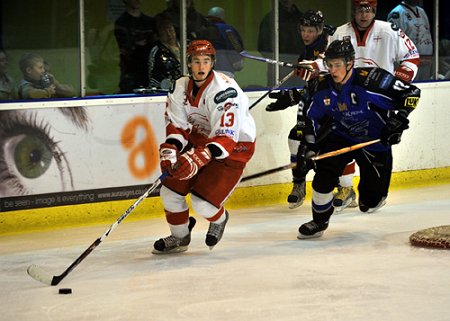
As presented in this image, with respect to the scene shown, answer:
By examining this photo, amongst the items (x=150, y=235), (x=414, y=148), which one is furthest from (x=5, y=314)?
(x=414, y=148)

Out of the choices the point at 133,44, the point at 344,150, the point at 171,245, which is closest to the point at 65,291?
the point at 171,245

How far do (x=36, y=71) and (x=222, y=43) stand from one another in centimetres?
133

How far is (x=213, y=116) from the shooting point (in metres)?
5.18

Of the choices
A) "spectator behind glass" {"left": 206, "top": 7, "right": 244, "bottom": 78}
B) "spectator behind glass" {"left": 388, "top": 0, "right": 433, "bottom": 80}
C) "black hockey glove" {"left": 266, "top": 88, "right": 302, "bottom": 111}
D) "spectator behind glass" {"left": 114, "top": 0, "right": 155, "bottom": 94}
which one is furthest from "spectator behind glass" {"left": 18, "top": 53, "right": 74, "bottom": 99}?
"spectator behind glass" {"left": 388, "top": 0, "right": 433, "bottom": 80}

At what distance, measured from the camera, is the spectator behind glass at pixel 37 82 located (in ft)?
20.5

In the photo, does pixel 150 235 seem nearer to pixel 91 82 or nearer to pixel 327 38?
pixel 91 82

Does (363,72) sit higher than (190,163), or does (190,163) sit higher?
(363,72)

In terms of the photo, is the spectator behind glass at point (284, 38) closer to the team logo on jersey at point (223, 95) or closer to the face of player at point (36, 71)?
the face of player at point (36, 71)

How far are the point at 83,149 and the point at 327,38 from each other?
64.6 inches

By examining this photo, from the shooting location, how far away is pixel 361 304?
4289 millimetres

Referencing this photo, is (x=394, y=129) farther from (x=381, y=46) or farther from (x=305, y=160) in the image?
(x=381, y=46)

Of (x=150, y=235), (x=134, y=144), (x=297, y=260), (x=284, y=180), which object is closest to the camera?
(x=297, y=260)

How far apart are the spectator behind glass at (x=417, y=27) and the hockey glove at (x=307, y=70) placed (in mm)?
1531

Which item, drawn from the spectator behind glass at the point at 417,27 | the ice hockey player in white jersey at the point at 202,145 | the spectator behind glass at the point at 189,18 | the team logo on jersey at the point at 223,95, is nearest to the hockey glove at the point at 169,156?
the ice hockey player in white jersey at the point at 202,145
